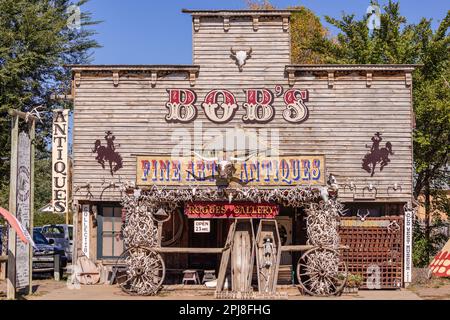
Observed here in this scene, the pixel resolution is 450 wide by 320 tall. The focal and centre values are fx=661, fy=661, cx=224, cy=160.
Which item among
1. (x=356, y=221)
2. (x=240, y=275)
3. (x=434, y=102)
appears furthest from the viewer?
(x=434, y=102)

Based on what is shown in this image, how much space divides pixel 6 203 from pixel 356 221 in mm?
15840

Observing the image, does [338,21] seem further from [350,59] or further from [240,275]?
[240,275]

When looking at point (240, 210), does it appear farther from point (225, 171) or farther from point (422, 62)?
point (422, 62)

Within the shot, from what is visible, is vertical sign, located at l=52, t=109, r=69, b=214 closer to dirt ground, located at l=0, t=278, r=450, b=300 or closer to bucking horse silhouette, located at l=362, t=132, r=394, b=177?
dirt ground, located at l=0, t=278, r=450, b=300

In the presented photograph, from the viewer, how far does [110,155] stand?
21188 mm

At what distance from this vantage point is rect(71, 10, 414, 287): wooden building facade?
826 inches

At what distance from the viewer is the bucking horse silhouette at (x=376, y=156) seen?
68.7 ft

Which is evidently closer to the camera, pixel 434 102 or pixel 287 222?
pixel 287 222

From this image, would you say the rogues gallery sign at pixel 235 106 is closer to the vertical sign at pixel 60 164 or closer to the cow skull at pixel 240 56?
the cow skull at pixel 240 56

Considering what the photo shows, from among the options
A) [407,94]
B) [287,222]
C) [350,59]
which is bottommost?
[287,222]

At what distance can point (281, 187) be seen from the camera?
685 inches

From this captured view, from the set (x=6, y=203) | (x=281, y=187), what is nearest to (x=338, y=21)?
(x=281, y=187)

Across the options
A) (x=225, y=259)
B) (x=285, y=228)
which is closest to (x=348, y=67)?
(x=285, y=228)

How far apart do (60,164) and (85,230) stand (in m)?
2.33
